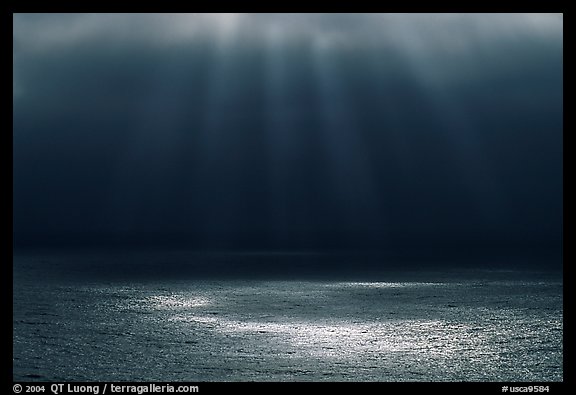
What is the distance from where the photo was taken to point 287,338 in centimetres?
3628

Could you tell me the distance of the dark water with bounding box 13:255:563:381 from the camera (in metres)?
26.9

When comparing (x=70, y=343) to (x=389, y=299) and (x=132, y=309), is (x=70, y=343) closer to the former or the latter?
(x=132, y=309)

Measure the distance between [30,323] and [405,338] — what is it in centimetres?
3110

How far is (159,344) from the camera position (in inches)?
1372

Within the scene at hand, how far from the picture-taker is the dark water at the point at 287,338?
2688cm

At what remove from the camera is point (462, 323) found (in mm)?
44719
